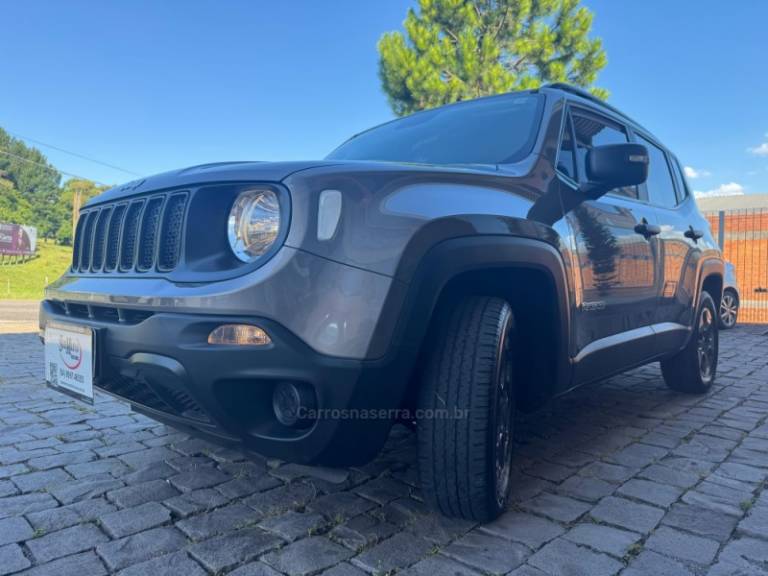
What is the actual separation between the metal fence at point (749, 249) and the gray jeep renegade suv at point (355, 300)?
35.5ft

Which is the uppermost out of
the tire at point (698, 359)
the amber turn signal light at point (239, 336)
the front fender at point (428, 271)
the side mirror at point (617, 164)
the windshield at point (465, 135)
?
the windshield at point (465, 135)

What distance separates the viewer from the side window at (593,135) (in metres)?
2.75

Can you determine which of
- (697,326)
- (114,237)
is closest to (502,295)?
(114,237)

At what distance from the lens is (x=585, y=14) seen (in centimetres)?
1346

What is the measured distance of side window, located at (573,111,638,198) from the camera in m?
2.75

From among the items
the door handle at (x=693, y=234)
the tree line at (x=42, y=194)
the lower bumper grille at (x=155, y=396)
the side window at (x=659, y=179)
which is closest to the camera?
the lower bumper grille at (x=155, y=396)

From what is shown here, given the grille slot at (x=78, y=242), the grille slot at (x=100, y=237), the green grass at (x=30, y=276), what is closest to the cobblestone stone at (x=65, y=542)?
the grille slot at (x=100, y=237)

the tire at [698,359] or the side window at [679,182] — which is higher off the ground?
the side window at [679,182]

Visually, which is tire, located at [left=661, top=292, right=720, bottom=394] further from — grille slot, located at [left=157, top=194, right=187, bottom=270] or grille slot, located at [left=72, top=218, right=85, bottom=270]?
grille slot, located at [left=72, top=218, right=85, bottom=270]

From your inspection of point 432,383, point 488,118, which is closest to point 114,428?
point 432,383

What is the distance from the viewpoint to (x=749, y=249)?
457 inches

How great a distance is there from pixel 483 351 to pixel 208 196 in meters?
1.01

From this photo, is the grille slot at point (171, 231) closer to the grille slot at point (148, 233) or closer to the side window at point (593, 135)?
the grille slot at point (148, 233)

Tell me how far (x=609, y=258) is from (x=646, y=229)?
0.57m
